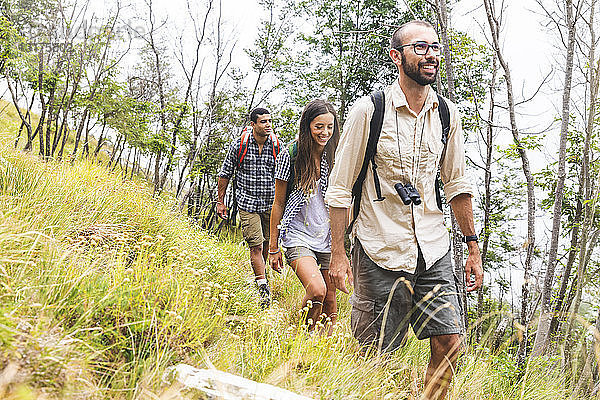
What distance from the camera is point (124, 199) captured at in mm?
5973

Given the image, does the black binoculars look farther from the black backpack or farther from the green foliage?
the green foliage

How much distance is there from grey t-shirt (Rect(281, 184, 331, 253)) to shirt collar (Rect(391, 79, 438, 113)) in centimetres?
150

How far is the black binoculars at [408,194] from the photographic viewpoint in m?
3.22

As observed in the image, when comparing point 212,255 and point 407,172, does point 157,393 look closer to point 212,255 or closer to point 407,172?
point 407,172

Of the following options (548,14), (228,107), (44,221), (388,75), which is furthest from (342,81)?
(44,221)

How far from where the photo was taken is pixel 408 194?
3236mm

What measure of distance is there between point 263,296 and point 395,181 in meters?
2.81

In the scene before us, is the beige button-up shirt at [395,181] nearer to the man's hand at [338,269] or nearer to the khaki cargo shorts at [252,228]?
the man's hand at [338,269]

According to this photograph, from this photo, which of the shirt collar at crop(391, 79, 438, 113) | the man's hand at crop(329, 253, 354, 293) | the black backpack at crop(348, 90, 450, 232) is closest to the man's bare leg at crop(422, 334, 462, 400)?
the man's hand at crop(329, 253, 354, 293)

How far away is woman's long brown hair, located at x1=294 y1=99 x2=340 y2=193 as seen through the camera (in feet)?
15.3

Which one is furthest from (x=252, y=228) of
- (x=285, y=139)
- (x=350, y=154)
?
(x=285, y=139)

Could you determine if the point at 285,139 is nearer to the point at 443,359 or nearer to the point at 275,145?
the point at 275,145

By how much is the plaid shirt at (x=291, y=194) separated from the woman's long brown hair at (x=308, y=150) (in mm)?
58

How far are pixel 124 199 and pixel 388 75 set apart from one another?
557 inches
